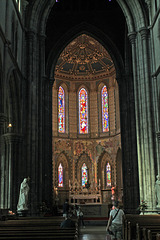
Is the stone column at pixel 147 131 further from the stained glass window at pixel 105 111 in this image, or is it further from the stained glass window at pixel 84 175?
the stained glass window at pixel 84 175

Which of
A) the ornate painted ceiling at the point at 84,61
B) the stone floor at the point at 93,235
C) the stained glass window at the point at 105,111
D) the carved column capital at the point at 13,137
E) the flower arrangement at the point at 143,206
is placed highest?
the ornate painted ceiling at the point at 84,61

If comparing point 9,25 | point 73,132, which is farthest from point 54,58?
point 9,25

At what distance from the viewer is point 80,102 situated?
4316 cm

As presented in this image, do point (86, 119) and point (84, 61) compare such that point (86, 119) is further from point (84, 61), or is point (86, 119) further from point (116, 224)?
point (116, 224)

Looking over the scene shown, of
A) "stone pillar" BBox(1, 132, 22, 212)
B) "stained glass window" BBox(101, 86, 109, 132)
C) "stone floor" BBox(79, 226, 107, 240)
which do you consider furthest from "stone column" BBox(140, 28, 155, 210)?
"stained glass window" BBox(101, 86, 109, 132)

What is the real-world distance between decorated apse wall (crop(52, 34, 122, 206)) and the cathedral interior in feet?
0.39

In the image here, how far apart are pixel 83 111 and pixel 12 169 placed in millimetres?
21989

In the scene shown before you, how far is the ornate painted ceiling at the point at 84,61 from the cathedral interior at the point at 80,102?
120 mm

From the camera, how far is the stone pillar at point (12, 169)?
69.6 feet

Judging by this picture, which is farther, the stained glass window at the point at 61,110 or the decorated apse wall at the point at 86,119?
the stained glass window at the point at 61,110

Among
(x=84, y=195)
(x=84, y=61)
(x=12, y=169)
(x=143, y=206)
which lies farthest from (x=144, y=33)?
(x=84, y=61)

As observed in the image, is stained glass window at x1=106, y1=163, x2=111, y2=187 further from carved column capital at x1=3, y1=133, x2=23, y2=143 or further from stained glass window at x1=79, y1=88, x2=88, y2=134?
carved column capital at x1=3, y1=133, x2=23, y2=143

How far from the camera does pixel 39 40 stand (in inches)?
996

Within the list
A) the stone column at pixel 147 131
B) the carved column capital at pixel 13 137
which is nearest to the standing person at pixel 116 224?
the stone column at pixel 147 131
